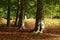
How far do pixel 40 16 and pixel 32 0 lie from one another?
318 inches

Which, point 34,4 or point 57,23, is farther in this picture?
point 57,23

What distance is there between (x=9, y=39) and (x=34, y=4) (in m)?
13.1

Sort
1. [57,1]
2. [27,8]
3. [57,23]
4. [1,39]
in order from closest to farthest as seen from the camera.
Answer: [1,39]
[57,1]
[27,8]
[57,23]

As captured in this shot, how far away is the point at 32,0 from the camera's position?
79.8 feet

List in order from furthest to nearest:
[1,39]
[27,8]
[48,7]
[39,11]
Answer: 1. [27,8]
2. [48,7]
3. [39,11]
4. [1,39]

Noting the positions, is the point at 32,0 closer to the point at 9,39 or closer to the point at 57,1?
the point at 57,1

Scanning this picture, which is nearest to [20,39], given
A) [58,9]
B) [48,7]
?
[48,7]

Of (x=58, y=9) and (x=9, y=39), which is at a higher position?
(x=58, y=9)

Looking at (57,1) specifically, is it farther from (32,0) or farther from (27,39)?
(27,39)

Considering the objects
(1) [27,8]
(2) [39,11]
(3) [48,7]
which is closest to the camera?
(2) [39,11]

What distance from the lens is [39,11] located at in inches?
650

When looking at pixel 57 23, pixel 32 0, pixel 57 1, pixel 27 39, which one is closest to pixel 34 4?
pixel 32 0

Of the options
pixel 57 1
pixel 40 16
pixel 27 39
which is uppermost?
pixel 57 1

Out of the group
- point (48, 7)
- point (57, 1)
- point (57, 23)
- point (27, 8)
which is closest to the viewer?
point (57, 1)
